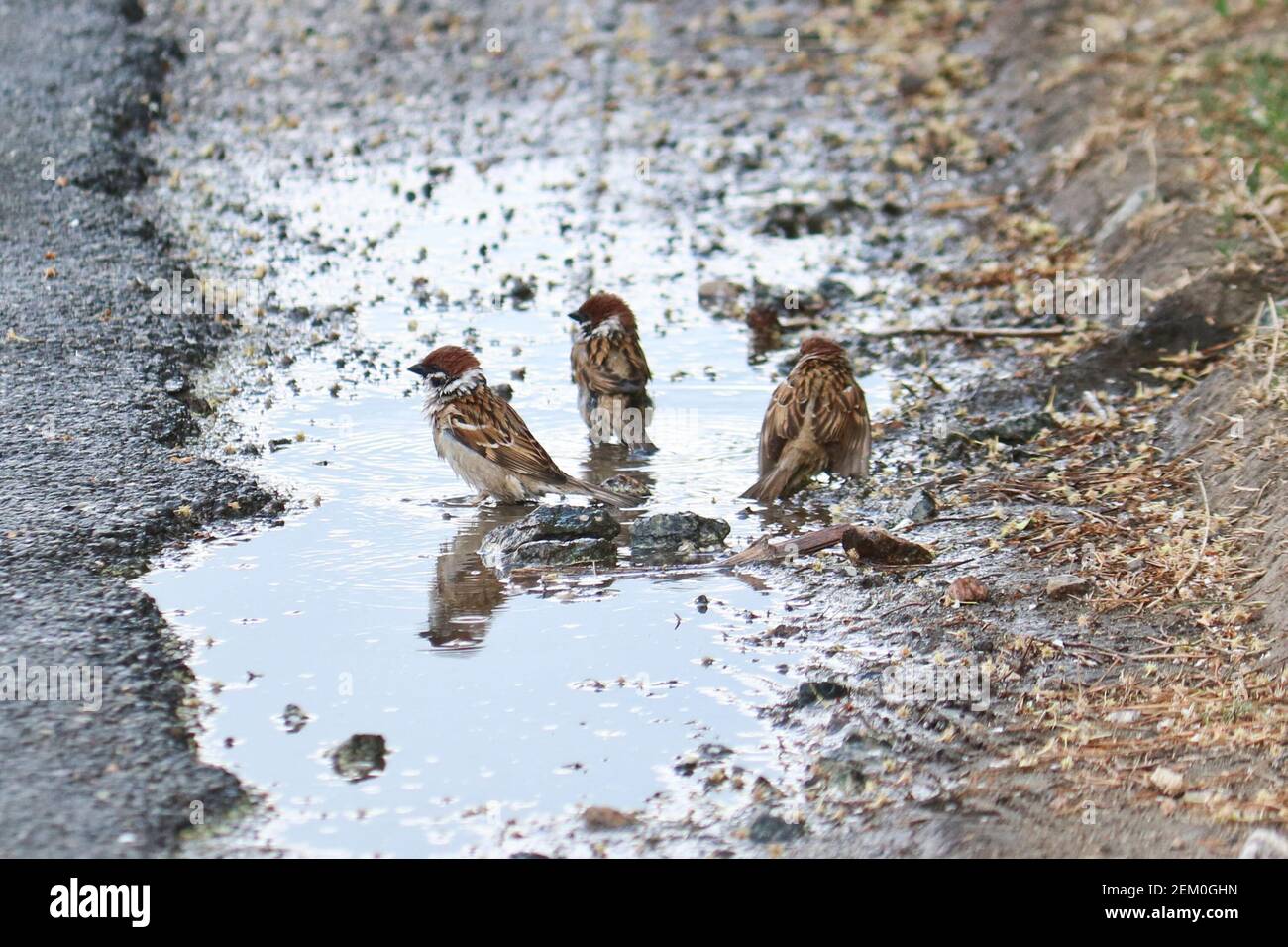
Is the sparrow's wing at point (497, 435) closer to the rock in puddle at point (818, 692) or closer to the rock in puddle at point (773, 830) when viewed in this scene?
the rock in puddle at point (818, 692)

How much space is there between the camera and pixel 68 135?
37.0 feet

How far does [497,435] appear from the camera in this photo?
7086 millimetres

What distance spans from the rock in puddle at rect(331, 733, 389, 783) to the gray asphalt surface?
34cm

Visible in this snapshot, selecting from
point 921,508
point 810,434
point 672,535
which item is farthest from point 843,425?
point 672,535

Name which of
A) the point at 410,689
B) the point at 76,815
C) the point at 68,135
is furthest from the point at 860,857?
the point at 68,135

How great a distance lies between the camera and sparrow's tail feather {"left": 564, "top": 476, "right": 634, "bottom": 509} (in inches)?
284

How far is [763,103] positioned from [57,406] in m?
8.12

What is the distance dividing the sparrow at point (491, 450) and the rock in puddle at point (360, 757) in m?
2.30

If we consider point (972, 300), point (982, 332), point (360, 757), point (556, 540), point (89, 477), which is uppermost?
point (972, 300)

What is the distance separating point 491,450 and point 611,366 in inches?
39.5

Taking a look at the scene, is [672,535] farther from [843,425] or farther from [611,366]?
[611,366]

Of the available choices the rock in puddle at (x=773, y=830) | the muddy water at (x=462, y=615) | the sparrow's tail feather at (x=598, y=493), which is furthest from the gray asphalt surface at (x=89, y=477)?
the rock in puddle at (x=773, y=830)

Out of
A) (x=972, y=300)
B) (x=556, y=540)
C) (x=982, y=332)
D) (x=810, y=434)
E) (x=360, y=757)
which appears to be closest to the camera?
(x=360, y=757)

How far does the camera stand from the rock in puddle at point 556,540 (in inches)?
256
